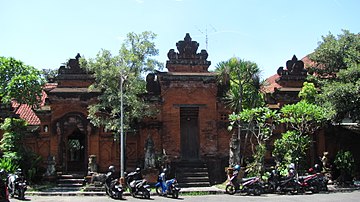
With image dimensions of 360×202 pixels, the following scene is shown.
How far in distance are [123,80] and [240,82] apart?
6.19 m

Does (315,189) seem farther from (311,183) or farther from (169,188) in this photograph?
(169,188)

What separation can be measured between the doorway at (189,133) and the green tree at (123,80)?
9.28 ft

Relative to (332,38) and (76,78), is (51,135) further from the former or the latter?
(332,38)

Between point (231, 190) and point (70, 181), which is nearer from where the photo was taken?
point (231, 190)

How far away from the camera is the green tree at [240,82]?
69.8ft

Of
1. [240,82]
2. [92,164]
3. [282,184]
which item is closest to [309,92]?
[240,82]

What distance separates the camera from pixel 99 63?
20703 millimetres

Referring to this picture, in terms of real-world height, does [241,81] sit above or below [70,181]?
above

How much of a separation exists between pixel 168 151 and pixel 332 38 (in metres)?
11.7

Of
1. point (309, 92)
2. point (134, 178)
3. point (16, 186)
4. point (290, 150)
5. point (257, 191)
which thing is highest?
point (309, 92)

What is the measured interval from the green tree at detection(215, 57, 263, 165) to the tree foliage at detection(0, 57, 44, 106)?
32.2ft

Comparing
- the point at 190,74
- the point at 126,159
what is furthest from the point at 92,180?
the point at 190,74

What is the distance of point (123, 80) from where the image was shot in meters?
20.4

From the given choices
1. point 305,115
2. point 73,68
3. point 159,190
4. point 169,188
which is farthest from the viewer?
point 73,68
